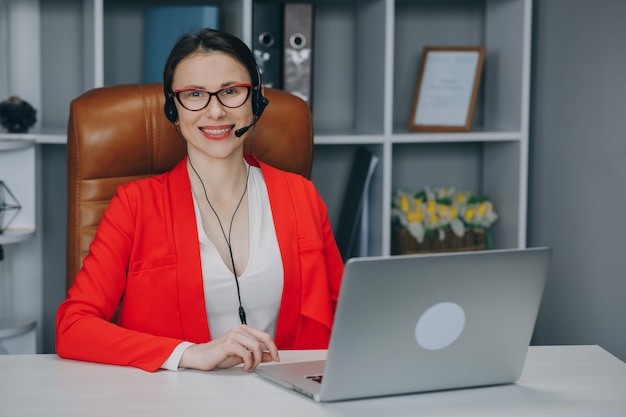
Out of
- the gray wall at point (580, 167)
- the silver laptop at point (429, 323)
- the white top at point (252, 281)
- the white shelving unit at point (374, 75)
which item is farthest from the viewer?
the white shelving unit at point (374, 75)

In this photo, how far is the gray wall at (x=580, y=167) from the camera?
2297 millimetres

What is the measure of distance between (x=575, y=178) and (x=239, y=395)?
5.13 feet

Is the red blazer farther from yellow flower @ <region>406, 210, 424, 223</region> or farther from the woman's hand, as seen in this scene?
yellow flower @ <region>406, 210, 424, 223</region>

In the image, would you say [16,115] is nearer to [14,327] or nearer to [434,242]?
[14,327]

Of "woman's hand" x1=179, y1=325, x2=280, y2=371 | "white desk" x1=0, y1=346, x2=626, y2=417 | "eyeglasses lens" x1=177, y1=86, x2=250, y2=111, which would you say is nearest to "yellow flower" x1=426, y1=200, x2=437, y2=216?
"eyeglasses lens" x1=177, y1=86, x2=250, y2=111

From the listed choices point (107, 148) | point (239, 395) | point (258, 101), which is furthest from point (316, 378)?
point (107, 148)

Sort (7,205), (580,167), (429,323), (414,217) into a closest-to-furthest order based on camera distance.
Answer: (429,323), (580,167), (7,205), (414,217)

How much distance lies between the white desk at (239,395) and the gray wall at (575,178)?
93 cm

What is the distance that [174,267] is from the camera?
1819mm

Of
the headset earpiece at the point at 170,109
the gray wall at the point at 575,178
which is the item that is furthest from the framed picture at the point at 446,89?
the headset earpiece at the point at 170,109

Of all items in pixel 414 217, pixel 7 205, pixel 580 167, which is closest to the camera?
pixel 580 167

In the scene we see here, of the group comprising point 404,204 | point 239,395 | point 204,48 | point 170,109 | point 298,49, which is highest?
point 298,49

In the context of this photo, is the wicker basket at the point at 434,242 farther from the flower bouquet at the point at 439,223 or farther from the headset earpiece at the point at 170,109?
the headset earpiece at the point at 170,109

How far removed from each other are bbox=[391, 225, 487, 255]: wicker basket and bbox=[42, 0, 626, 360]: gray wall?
210mm
